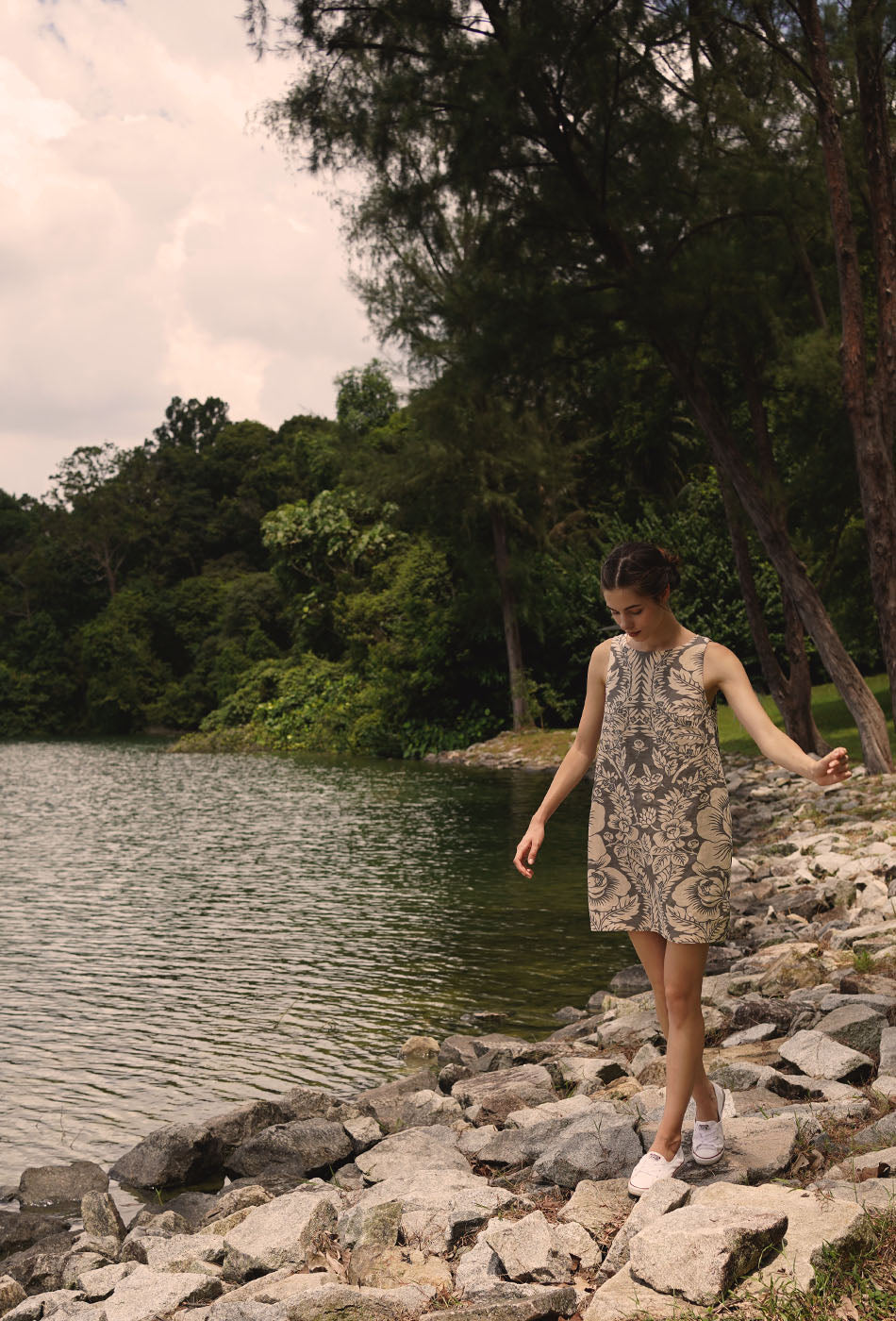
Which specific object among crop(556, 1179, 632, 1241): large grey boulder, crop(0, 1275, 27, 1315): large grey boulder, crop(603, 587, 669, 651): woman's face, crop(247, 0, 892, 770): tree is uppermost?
crop(247, 0, 892, 770): tree

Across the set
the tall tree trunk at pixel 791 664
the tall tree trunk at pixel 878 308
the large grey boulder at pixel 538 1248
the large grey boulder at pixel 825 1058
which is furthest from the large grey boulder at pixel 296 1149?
Result: the tall tree trunk at pixel 791 664

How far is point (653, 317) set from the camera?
507 inches

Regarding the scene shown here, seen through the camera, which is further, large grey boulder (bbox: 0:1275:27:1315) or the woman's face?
large grey boulder (bbox: 0:1275:27:1315)

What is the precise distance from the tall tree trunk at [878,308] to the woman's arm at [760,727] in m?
9.12

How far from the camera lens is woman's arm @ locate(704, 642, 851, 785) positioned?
3.43 meters

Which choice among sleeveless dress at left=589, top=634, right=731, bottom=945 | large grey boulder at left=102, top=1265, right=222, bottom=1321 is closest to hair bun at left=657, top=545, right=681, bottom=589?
sleeveless dress at left=589, top=634, right=731, bottom=945

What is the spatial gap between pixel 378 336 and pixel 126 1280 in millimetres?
25723

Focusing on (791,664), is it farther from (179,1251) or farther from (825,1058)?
(179,1251)

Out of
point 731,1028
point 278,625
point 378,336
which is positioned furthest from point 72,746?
point 731,1028

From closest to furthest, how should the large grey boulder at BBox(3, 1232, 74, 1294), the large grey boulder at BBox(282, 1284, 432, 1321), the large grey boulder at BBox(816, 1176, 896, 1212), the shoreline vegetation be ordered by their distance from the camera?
the large grey boulder at BBox(282, 1284, 432, 1321)
the large grey boulder at BBox(816, 1176, 896, 1212)
the large grey boulder at BBox(3, 1232, 74, 1294)
the shoreline vegetation

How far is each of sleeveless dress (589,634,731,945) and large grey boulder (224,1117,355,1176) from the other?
76.4 inches

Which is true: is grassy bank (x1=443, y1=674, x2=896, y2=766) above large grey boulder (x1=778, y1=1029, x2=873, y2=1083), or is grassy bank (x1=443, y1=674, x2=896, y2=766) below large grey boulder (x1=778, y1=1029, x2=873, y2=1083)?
above

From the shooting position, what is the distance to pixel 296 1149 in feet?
16.4

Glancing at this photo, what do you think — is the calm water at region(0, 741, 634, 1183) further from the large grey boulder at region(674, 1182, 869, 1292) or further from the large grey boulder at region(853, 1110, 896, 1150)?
the large grey boulder at region(674, 1182, 869, 1292)
